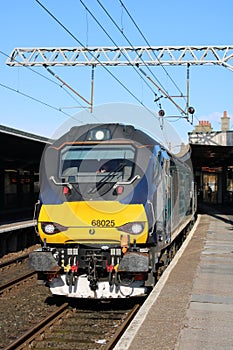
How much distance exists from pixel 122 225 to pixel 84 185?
3.24ft

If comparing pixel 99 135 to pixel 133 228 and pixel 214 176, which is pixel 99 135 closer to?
pixel 133 228

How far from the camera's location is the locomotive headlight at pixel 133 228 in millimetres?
8266

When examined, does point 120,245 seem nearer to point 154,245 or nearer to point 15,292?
point 154,245

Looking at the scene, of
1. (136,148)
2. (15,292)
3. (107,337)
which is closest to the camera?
(107,337)

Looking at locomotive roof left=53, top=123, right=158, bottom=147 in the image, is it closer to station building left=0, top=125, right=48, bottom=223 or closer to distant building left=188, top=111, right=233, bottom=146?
station building left=0, top=125, right=48, bottom=223

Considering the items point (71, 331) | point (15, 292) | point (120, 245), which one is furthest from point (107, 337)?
point (15, 292)

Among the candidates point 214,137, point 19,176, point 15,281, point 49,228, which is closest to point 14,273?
point 15,281

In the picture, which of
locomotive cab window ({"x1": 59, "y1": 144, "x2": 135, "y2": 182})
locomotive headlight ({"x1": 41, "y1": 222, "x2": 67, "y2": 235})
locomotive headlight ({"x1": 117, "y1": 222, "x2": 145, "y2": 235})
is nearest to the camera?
locomotive headlight ({"x1": 117, "y1": 222, "x2": 145, "y2": 235})

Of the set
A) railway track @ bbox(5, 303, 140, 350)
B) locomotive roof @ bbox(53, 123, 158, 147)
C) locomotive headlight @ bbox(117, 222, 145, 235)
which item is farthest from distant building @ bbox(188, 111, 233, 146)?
locomotive headlight @ bbox(117, 222, 145, 235)

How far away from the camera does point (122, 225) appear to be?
27.2 feet

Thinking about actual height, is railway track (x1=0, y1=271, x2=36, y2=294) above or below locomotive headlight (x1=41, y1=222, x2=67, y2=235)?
below

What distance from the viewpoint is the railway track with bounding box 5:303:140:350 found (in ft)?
23.6

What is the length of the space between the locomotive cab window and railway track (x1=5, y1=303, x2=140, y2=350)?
7.57ft

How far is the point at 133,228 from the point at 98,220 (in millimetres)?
581
